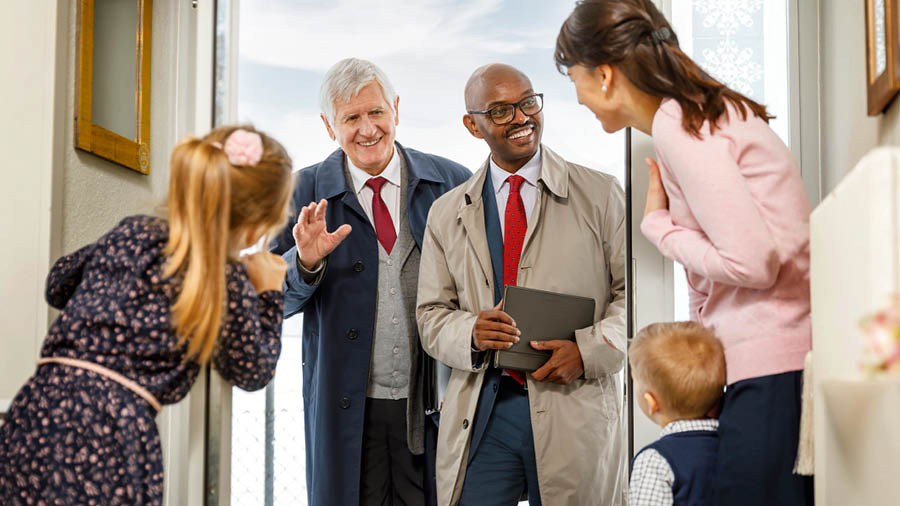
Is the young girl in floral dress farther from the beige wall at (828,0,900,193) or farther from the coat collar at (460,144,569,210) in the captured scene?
the beige wall at (828,0,900,193)

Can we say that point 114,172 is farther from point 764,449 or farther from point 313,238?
point 764,449

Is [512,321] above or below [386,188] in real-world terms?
below

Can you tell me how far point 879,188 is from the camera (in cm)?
86

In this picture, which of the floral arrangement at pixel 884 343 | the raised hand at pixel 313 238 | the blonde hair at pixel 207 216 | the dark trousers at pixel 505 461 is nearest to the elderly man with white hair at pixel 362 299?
the raised hand at pixel 313 238

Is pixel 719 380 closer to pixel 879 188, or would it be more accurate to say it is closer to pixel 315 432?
pixel 879 188

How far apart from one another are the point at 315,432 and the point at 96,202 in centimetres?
98

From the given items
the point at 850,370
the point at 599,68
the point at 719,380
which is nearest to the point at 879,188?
the point at 850,370

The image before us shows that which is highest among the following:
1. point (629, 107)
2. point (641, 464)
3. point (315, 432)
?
point (629, 107)

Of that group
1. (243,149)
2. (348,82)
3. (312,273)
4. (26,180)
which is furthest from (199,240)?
(348,82)

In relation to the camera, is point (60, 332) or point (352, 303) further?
point (352, 303)

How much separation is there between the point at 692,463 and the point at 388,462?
4.34 ft

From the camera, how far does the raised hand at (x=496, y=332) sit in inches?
86.6

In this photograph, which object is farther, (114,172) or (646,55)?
(114,172)

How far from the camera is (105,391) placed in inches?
57.6
